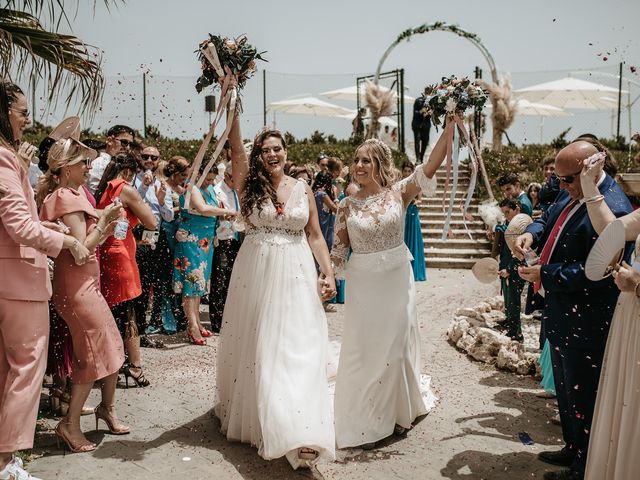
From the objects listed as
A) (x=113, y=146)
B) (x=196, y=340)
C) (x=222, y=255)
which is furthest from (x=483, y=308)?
(x=113, y=146)

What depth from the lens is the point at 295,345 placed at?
440cm

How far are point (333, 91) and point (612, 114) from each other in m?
10.4

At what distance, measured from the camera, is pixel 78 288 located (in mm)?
4258

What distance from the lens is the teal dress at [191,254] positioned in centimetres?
736

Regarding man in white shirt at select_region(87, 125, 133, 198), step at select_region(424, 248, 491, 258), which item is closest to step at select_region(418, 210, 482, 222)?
step at select_region(424, 248, 491, 258)

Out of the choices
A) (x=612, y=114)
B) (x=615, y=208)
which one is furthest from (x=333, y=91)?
(x=615, y=208)

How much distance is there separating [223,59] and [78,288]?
191 centimetres

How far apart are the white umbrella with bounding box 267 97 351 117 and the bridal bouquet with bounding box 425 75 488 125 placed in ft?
59.0

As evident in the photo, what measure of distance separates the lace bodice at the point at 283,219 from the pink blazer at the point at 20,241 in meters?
Result: 1.43

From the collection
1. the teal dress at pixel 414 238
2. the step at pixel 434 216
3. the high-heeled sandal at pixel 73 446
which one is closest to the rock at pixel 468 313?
the teal dress at pixel 414 238

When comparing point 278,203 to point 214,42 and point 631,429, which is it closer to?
point 214,42

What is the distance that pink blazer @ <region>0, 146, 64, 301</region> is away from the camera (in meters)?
3.48

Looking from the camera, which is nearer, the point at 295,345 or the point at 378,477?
the point at 378,477

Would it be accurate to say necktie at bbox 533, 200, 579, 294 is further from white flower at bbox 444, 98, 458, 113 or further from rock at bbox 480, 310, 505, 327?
rock at bbox 480, 310, 505, 327
